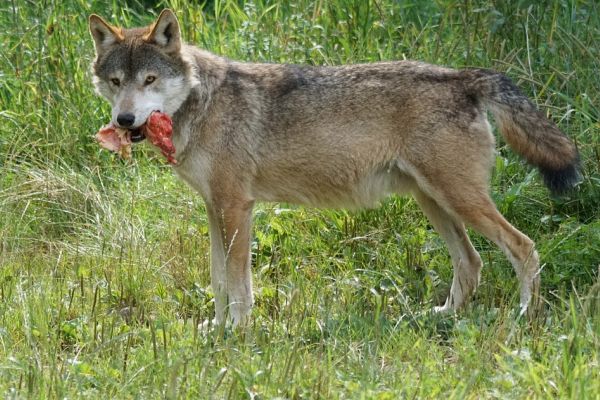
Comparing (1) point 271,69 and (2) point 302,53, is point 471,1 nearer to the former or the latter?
(2) point 302,53

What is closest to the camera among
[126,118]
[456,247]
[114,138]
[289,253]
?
[126,118]

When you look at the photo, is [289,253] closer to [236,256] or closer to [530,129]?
[236,256]

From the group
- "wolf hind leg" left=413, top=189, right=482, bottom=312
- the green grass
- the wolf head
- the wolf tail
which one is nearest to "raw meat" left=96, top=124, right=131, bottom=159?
the wolf head

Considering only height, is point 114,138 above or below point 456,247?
above

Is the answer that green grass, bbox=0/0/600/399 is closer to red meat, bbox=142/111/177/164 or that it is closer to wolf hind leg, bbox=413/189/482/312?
wolf hind leg, bbox=413/189/482/312

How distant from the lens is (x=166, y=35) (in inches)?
234

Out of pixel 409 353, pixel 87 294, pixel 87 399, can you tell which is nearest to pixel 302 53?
pixel 87 294

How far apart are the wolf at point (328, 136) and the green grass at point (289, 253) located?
0.40 metres

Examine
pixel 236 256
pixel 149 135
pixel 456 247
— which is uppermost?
pixel 149 135

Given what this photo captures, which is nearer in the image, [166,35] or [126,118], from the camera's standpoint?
[126,118]

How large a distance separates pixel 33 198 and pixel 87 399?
3265 millimetres

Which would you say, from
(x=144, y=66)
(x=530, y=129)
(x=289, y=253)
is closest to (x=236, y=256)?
(x=289, y=253)

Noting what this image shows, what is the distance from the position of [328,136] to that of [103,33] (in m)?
1.43

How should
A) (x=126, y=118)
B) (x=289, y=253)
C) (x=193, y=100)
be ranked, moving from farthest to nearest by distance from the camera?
(x=289, y=253) < (x=193, y=100) < (x=126, y=118)
